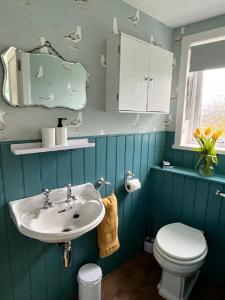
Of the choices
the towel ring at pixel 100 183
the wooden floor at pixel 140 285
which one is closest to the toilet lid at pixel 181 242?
the wooden floor at pixel 140 285

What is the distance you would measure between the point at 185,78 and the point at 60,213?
1.71m

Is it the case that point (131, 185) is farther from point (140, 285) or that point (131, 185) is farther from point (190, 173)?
point (140, 285)

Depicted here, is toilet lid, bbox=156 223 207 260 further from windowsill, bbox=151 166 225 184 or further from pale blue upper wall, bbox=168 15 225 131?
pale blue upper wall, bbox=168 15 225 131

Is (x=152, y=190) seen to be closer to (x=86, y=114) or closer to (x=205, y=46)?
(x=86, y=114)

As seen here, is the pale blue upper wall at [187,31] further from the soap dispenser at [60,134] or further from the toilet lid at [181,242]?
the soap dispenser at [60,134]

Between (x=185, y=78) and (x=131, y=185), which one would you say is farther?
(x=185, y=78)

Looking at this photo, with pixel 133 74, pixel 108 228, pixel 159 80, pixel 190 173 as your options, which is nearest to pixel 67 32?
pixel 133 74

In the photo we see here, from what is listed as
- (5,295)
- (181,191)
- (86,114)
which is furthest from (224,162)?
(5,295)

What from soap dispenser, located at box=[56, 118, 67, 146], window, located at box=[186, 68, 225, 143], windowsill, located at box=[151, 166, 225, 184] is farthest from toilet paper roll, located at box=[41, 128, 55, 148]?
window, located at box=[186, 68, 225, 143]

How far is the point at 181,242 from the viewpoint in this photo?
1568 mm

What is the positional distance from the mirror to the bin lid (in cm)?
122

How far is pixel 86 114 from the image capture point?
149 centimetres

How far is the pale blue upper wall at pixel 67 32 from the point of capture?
43.5 inches

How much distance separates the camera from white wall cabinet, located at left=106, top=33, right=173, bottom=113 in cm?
146
